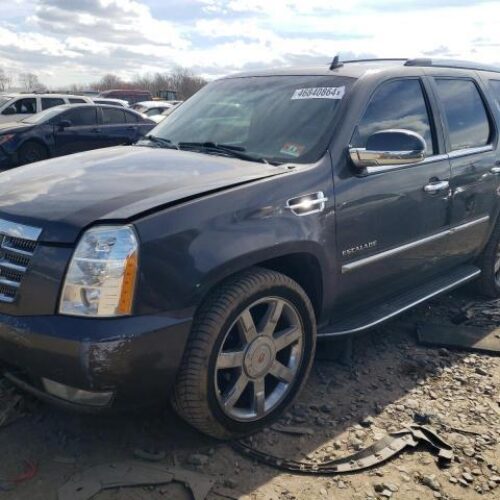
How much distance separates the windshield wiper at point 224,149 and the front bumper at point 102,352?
1.14 m

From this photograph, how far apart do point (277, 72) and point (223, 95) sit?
0.40 meters

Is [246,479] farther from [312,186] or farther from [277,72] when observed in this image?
[277,72]

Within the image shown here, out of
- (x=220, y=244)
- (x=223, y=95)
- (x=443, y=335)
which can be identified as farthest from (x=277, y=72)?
(x=443, y=335)

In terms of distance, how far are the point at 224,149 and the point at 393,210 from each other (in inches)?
41.9

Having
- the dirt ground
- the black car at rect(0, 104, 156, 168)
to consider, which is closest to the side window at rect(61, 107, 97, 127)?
the black car at rect(0, 104, 156, 168)

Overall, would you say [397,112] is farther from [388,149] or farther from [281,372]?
[281,372]

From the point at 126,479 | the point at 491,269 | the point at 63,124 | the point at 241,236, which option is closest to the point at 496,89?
the point at 491,269

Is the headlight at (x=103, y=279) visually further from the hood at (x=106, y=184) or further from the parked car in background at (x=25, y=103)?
the parked car in background at (x=25, y=103)

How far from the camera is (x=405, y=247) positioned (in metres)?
3.53

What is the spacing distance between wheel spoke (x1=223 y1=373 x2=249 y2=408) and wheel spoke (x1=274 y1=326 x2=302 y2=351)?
239mm

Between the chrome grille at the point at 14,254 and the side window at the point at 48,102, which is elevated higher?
the side window at the point at 48,102

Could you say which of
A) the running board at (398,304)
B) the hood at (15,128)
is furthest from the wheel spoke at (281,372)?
the hood at (15,128)

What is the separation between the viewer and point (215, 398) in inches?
101

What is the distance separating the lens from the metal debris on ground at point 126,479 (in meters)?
2.38
